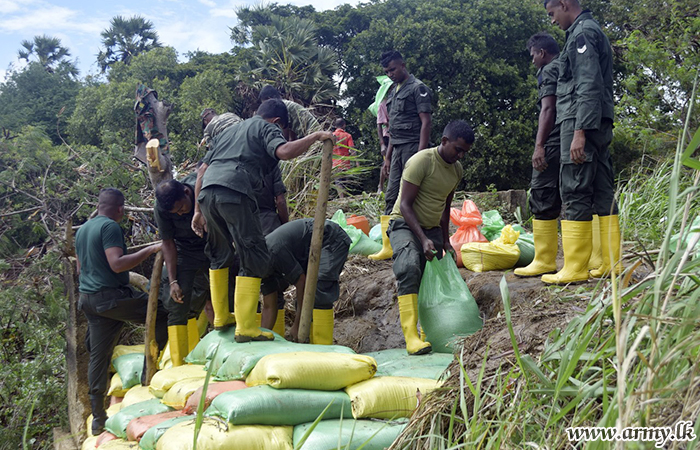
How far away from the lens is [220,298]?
12.6 feet

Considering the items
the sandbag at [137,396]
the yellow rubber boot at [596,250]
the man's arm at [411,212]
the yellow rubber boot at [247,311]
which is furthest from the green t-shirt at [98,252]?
the yellow rubber boot at [596,250]

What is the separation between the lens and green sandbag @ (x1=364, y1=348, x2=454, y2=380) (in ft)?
10.1

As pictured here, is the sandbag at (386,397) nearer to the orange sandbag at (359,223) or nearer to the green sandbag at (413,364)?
the green sandbag at (413,364)

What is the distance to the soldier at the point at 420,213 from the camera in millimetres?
3730

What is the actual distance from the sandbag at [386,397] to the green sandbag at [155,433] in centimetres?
78

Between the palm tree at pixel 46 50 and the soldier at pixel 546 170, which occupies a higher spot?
the palm tree at pixel 46 50

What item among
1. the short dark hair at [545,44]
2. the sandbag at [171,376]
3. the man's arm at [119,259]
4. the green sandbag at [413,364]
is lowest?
the sandbag at [171,376]

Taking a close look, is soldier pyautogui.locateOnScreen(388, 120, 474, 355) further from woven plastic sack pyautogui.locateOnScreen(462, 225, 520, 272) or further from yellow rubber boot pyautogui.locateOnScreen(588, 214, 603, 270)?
yellow rubber boot pyautogui.locateOnScreen(588, 214, 603, 270)

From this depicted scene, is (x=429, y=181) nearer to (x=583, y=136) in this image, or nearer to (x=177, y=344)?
(x=583, y=136)

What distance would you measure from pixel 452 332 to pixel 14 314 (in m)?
4.14

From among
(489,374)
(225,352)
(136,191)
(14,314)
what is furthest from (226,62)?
(489,374)

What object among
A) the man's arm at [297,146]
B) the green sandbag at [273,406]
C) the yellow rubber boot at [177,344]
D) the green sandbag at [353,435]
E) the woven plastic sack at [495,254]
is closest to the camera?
the green sandbag at [353,435]

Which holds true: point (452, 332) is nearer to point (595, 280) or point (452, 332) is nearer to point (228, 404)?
point (595, 280)

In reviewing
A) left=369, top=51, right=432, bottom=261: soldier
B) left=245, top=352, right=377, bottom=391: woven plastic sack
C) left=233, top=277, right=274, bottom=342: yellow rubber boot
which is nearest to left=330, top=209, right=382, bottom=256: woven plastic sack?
left=369, top=51, right=432, bottom=261: soldier
